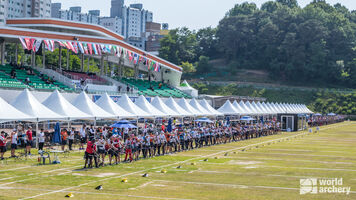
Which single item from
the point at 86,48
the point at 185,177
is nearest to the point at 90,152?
the point at 185,177

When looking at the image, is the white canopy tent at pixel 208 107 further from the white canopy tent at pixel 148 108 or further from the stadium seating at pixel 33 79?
the stadium seating at pixel 33 79

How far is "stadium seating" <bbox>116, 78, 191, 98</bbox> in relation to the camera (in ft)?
228

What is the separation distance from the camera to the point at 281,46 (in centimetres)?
14450

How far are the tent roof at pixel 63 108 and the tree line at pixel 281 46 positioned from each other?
4301 inches

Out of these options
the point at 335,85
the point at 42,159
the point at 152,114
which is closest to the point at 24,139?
the point at 42,159

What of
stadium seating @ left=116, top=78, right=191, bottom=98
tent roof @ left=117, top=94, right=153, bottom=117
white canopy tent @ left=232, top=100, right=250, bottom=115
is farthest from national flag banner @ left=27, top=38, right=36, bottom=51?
white canopy tent @ left=232, top=100, right=250, bottom=115

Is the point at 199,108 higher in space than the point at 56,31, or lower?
lower

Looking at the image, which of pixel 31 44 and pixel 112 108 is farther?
pixel 31 44

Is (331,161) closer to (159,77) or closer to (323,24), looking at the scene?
(159,77)

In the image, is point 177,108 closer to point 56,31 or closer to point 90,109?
point 90,109

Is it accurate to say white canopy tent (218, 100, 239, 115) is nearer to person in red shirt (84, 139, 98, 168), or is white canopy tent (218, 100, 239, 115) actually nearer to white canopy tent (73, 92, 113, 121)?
white canopy tent (73, 92, 113, 121)

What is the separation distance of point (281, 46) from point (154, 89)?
8000cm

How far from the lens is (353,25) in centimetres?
16075

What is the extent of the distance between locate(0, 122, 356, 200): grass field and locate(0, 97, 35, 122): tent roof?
3155 mm
